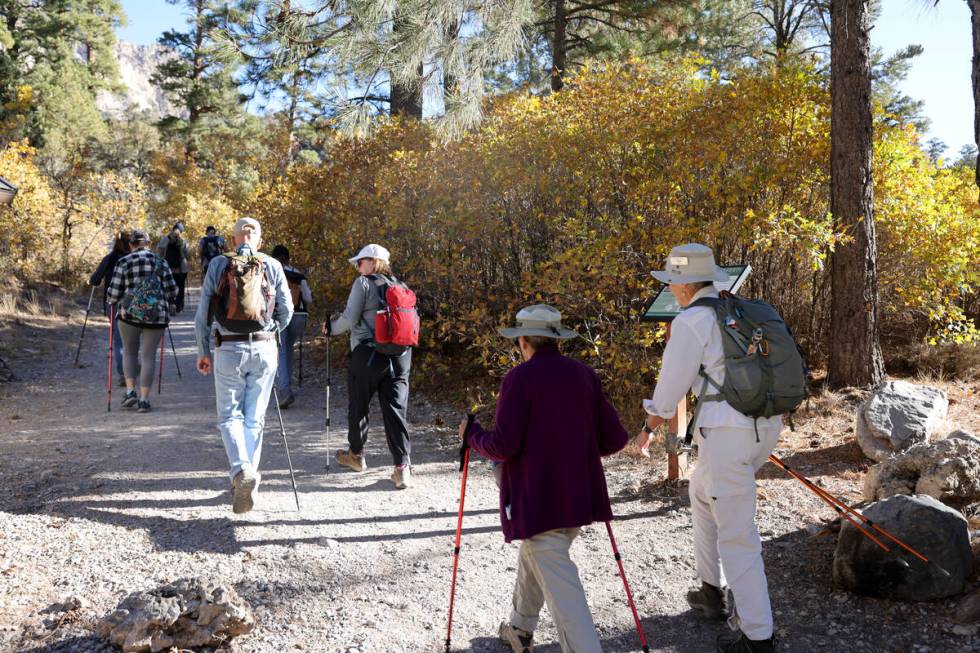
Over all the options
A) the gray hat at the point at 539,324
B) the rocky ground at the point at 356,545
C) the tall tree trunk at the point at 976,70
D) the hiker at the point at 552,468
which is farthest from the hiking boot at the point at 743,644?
the tall tree trunk at the point at 976,70

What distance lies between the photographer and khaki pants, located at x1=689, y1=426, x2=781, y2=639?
10.5 ft

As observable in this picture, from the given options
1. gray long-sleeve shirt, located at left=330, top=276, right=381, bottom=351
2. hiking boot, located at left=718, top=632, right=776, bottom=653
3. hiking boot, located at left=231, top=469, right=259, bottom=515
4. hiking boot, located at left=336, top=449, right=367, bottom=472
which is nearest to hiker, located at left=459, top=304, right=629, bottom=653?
hiking boot, located at left=718, top=632, right=776, bottom=653

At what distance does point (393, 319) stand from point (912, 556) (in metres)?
3.73

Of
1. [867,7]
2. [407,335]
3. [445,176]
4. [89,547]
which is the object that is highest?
[867,7]

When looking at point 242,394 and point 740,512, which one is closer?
point 740,512

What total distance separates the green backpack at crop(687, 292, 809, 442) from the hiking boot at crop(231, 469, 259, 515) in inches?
127

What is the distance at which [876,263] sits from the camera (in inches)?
313

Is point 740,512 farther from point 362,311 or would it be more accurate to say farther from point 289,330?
point 289,330

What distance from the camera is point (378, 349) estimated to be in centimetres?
566

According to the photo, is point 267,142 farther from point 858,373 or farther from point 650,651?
point 650,651

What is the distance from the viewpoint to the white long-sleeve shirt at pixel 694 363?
326cm

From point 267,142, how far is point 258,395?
101ft

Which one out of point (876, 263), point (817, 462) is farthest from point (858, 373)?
point (817, 462)

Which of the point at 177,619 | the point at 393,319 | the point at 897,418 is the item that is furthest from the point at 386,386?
the point at 897,418
